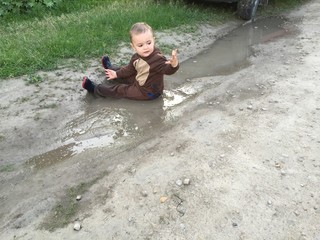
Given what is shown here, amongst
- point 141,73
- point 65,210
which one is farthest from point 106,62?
point 65,210

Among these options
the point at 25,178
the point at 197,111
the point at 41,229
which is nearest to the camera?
the point at 41,229

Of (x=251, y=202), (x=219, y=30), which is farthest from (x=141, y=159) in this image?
(x=219, y=30)

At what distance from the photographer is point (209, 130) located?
13.2 feet

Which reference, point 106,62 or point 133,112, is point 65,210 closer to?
point 133,112

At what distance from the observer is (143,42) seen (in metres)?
4.19

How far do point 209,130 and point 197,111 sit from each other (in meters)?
0.46

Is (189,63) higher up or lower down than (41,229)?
lower down

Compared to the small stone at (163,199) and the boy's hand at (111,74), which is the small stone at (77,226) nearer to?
the small stone at (163,199)

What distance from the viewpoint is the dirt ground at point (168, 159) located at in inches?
115

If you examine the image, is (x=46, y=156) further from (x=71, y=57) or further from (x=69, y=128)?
(x=71, y=57)

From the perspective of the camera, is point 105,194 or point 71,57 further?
point 71,57

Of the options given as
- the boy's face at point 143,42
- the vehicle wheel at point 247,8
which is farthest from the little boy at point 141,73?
the vehicle wheel at point 247,8

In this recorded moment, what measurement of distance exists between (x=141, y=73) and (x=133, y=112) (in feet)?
1.59

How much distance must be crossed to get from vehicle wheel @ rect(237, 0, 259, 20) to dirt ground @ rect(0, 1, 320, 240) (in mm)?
2374
